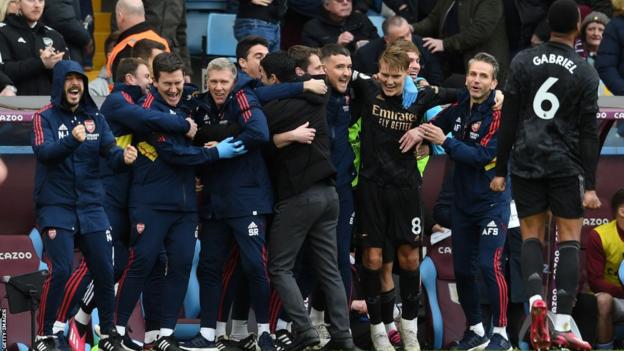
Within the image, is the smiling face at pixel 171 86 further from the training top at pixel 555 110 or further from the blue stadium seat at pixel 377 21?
the blue stadium seat at pixel 377 21

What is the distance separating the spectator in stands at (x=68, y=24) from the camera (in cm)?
1396

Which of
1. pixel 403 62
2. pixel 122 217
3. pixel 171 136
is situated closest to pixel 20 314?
pixel 122 217

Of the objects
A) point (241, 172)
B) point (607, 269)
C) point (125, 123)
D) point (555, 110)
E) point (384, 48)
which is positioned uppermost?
point (384, 48)

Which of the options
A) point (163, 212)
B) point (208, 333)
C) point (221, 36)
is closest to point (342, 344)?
point (208, 333)

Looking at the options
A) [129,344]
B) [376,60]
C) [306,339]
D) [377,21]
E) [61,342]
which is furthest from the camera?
[377,21]

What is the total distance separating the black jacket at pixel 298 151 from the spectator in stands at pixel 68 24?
3.65m

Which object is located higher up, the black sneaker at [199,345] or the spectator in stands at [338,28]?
the spectator in stands at [338,28]

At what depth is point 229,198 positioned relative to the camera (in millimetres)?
10742

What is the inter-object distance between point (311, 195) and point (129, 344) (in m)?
1.58

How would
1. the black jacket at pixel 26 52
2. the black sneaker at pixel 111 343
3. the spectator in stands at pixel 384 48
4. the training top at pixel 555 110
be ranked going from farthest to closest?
the spectator in stands at pixel 384 48 → the black jacket at pixel 26 52 → the black sneaker at pixel 111 343 → the training top at pixel 555 110

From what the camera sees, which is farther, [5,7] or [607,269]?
[5,7]

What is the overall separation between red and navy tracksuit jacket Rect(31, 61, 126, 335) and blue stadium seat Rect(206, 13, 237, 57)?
5081 millimetres

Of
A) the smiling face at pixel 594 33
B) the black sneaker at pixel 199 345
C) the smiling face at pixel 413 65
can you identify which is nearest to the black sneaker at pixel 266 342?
the black sneaker at pixel 199 345

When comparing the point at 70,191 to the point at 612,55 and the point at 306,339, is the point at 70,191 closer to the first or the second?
the point at 306,339
